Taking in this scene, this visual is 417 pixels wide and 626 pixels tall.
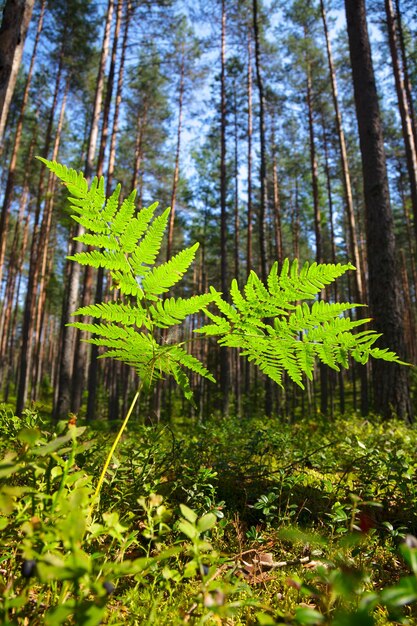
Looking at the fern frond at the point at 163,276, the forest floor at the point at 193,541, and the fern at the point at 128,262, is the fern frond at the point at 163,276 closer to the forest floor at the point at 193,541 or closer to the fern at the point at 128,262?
the fern at the point at 128,262

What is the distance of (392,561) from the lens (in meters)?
1.77

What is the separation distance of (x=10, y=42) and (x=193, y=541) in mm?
4200

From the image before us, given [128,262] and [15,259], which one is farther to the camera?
[15,259]

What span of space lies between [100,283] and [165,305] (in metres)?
12.2

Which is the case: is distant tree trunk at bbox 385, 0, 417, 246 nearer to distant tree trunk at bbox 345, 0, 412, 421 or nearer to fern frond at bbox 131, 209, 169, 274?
distant tree trunk at bbox 345, 0, 412, 421

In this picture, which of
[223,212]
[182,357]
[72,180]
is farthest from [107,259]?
[223,212]

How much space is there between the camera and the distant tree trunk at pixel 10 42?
3.21m

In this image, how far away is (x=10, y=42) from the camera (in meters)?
3.29

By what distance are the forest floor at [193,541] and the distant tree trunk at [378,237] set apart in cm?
237

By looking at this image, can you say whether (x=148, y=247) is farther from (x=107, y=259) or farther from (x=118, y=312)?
(x=118, y=312)

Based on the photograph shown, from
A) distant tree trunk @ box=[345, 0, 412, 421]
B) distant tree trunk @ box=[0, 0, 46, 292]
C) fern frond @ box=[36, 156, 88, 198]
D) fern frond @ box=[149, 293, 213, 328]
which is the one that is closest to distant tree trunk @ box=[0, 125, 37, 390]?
distant tree trunk @ box=[0, 0, 46, 292]

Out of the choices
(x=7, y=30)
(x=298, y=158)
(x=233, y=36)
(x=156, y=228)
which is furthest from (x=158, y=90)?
(x=156, y=228)

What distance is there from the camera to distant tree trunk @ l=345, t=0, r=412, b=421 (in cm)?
532

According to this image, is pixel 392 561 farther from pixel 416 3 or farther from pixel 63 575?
pixel 416 3
